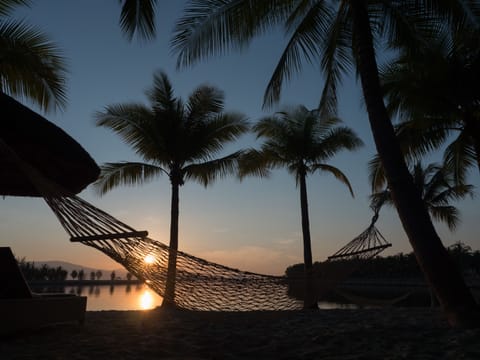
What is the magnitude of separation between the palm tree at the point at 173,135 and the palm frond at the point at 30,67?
2.53m

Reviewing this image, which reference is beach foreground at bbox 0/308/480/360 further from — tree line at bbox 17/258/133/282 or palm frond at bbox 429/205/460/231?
tree line at bbox 17/258/133/282

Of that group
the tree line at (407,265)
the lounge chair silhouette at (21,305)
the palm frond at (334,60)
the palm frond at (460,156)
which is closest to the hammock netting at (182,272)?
the lounge chair silhouette at (21,305)

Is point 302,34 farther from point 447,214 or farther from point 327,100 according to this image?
point 447,214

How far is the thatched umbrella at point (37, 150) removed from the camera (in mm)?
4031

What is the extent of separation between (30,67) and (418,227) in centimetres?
589

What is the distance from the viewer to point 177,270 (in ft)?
11.4

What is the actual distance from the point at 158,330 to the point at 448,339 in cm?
273

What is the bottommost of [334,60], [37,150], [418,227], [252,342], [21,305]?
[252,342]

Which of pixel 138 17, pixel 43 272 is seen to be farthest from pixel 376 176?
pixel 43 272

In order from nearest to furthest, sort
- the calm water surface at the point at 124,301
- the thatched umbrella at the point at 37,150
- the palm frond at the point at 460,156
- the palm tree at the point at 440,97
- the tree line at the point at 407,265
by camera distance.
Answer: the thatched umbrella at the point at 37,150, the palm tree at the point at 440,97, the palm frond at the point at 460,156, the calm water surface at the point at 124,301, the tree line at the point at 407,265

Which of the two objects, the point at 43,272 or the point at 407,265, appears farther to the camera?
the point at 407,265

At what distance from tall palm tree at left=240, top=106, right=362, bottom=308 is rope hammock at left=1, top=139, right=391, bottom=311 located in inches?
228

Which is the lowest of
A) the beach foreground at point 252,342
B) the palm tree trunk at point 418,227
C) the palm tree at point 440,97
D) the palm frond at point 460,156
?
the beach foreground at point 252,342

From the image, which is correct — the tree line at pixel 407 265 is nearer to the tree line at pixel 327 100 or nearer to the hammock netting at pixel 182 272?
the tree line at pixel 327 100
